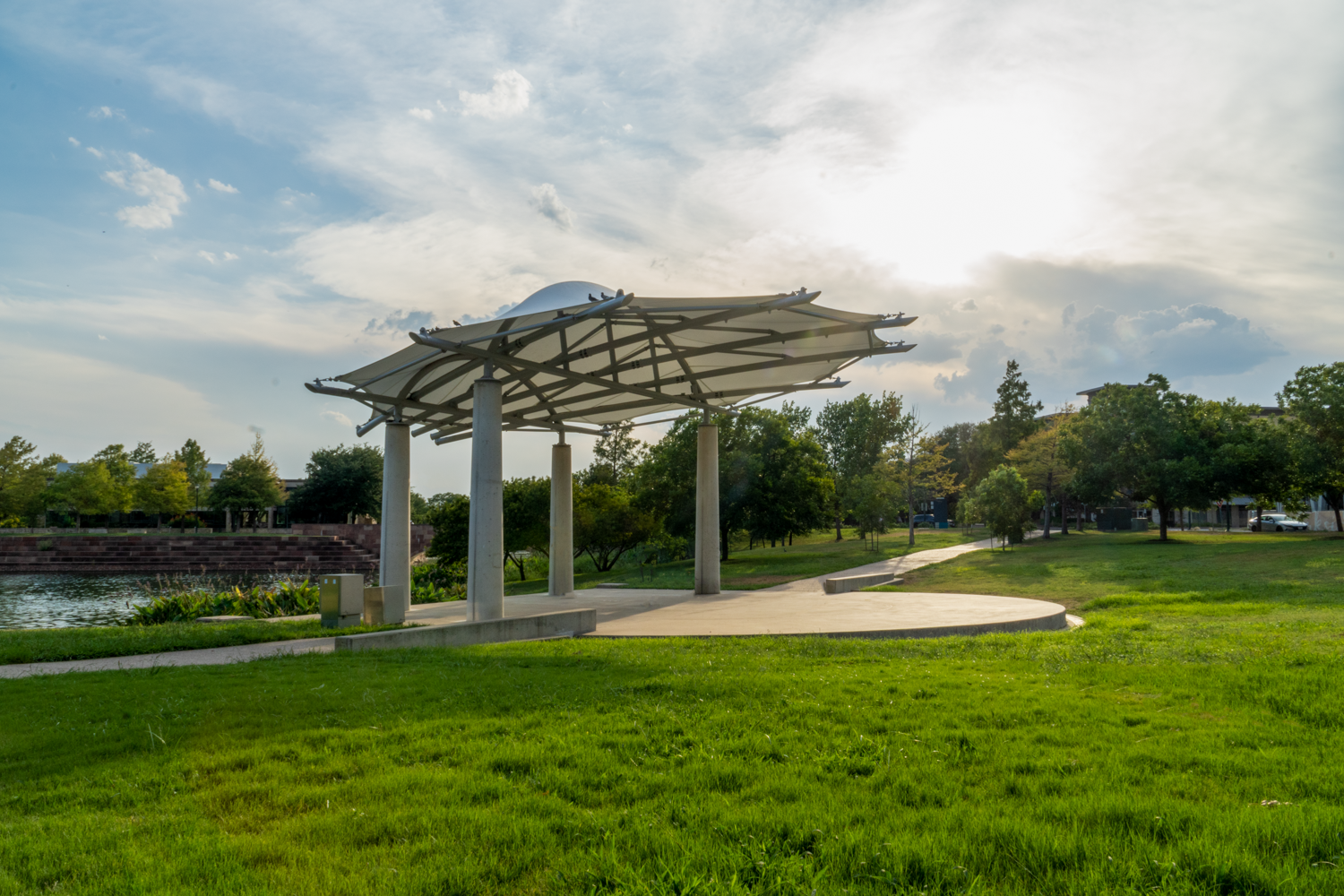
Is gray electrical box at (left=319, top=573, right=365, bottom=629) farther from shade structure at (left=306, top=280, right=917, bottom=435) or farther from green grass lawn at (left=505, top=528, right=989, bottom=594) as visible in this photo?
green grass lawn at (left=505, top=528, right=989, bottom=594)

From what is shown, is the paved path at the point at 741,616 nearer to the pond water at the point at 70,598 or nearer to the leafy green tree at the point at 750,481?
the pond water at the point at 70,598

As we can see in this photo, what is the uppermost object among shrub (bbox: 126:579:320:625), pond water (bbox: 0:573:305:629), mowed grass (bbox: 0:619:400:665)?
mowed grass (bbox: 0:619:400:665)

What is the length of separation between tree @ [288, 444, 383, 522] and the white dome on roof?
60.0m

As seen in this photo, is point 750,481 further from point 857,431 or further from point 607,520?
point 857,431

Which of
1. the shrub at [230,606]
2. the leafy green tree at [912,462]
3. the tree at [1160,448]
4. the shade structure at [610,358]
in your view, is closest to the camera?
the shade structure at [610,358]

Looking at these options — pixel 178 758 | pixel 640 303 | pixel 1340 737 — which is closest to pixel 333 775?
pixel 178 758

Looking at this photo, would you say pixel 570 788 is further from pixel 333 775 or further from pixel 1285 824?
pixel 1285 824

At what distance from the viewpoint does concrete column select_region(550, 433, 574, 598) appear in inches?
861

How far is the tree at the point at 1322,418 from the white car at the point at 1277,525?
841 inches

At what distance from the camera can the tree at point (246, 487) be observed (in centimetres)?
6656

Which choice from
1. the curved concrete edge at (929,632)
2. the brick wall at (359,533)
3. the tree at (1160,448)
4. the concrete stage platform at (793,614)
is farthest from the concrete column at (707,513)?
the brick wall at (359,533)

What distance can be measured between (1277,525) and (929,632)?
196 ft

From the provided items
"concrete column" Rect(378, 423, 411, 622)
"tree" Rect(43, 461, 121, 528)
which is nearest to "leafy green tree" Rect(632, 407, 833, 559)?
"concrete column" Rect(378, 423, 411, 622)

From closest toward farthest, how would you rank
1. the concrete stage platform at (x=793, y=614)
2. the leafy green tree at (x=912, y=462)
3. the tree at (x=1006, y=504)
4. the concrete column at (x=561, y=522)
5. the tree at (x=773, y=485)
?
the concrete stage platform at (x=793, y=614), the concrete column at (x=561, y=522), the tree at (x=773, y=485), the tree at (x=1006, y=504), the leafy green tree at (x=912, y=462)
